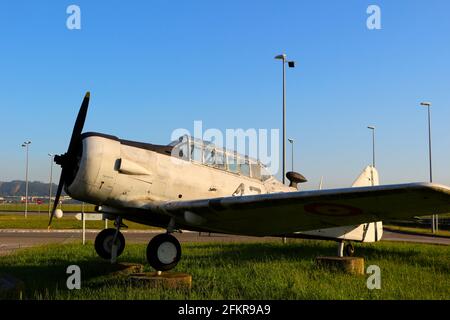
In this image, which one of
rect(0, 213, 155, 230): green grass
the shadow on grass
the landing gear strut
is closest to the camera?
the landing gear strut

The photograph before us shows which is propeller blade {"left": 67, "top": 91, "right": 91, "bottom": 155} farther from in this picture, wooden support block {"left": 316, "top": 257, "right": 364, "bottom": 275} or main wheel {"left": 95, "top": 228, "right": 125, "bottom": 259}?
wooden support block {"left": 316, "top": 257, "right": 364, "bottom": 275}

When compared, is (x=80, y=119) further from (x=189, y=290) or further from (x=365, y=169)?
(x=365, y=169)

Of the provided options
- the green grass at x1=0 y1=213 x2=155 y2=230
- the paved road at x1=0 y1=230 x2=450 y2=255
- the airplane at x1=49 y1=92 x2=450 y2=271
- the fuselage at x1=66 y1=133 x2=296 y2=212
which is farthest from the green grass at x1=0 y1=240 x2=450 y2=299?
the green grass at x1=0 y1=213 x2=155 y2=230

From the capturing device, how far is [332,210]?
664 cm

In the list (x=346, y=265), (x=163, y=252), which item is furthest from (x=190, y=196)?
(x=346, y=265)

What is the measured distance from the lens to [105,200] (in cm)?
816

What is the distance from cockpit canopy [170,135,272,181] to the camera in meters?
8.95

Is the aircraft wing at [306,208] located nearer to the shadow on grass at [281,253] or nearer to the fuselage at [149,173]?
the fuselage at [149,173]

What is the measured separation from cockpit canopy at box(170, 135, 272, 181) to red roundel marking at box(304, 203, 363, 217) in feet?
9.62

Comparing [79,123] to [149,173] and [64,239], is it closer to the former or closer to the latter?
[149,173]

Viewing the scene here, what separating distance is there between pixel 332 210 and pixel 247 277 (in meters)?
2.51

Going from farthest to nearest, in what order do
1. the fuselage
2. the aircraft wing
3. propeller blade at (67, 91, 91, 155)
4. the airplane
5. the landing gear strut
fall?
the landing gear strut → propeller blade at (67, 91, 91, 155) → the fuselage → the airplane → the aircraft wing
